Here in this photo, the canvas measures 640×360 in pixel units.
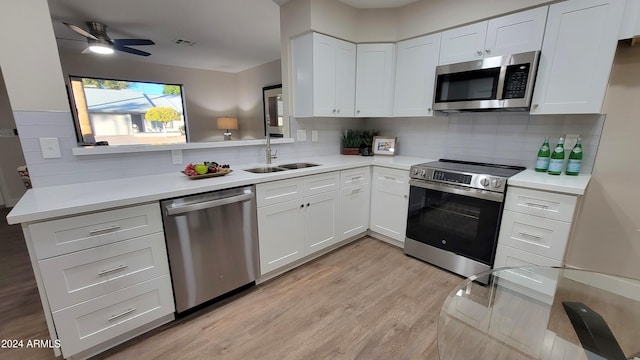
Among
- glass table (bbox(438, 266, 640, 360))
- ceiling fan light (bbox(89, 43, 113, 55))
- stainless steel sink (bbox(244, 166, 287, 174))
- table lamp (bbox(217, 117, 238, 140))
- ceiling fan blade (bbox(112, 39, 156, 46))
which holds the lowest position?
glass table (bbox(438, 266, 640, 360))

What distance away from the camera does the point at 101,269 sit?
4.58 ft

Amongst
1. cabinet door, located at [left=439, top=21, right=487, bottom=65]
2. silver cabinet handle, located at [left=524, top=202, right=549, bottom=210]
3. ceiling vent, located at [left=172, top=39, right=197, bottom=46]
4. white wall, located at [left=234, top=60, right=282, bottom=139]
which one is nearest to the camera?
silver cabinet handle, located at [left=524, top=202, right=549, bottom=210]

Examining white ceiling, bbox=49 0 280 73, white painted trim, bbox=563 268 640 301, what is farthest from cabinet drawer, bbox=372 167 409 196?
white ceiling, bbox=49 0 280 73

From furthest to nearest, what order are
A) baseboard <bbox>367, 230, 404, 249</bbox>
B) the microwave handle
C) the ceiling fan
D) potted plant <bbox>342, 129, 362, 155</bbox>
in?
the ceiling fan < potted plant <bbox>342, 129, 362, 155</bbox> < baseboard <bbox>367, 230, 404, 249</bbox> < the microwave handle

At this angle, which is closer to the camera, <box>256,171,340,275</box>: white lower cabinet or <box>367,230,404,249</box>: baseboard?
<box>256,171,340,275</box>: white lower cabinet

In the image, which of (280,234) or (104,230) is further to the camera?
(280,234)

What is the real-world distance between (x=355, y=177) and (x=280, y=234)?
0.97m

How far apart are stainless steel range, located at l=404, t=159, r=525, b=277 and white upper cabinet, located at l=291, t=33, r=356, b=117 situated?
1064 mm

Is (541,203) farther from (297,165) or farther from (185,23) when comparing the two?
(185,23)

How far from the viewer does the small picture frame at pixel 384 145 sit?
9.98 ft

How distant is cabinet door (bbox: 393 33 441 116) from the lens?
8.15ft

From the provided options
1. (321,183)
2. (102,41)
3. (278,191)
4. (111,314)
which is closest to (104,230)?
(111,314)

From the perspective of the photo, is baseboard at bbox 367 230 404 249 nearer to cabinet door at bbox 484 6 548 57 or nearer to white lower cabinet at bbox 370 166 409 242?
white lower cabinet at bbox 370 166 409 242

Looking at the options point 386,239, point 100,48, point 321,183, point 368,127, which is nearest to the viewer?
point 321,183
